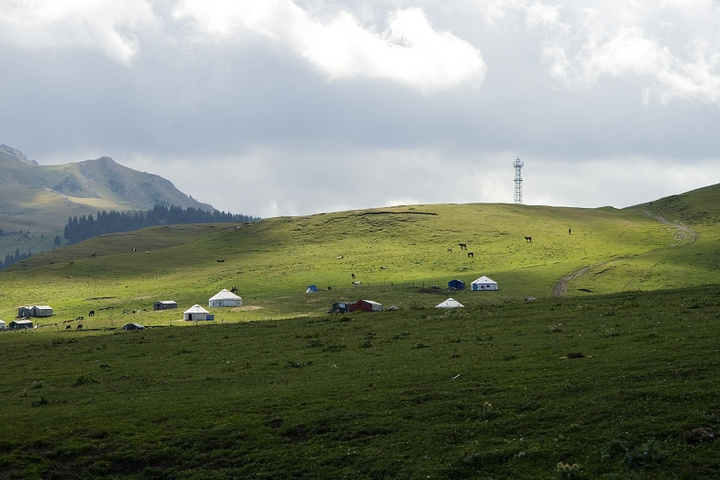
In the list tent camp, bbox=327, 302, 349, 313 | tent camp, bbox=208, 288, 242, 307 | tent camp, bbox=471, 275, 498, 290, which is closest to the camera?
tent camp, bbox=327, 302, 349, 313

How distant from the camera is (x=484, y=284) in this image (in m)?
108

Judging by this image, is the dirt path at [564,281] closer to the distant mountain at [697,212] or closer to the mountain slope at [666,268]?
the mountain slope at [666,268]

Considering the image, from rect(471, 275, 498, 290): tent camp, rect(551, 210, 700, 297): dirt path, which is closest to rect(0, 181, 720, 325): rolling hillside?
rect(551, 210, 700, 297): dirt path

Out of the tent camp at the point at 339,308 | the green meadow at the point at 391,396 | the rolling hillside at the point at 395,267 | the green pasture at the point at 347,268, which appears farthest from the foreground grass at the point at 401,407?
the green pasture at the point at 347,268

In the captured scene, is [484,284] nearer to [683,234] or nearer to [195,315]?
[195,315]

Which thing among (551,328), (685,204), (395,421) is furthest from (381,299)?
(685,204)

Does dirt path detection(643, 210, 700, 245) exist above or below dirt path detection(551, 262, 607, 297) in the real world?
above

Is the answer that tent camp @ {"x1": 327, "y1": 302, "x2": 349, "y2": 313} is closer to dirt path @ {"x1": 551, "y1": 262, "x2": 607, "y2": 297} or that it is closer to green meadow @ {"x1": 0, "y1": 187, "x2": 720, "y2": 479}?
green meadow @ {"x1": 0, "y1": 187, "x2": 720, "y2": 479}

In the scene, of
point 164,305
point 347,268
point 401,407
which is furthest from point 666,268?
point 401,407

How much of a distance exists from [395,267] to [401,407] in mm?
117404

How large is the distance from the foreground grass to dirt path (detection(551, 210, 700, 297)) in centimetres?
6172

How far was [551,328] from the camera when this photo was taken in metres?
41.5

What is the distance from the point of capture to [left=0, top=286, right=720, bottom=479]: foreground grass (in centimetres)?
2008

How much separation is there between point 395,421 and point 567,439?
6.20 meters
